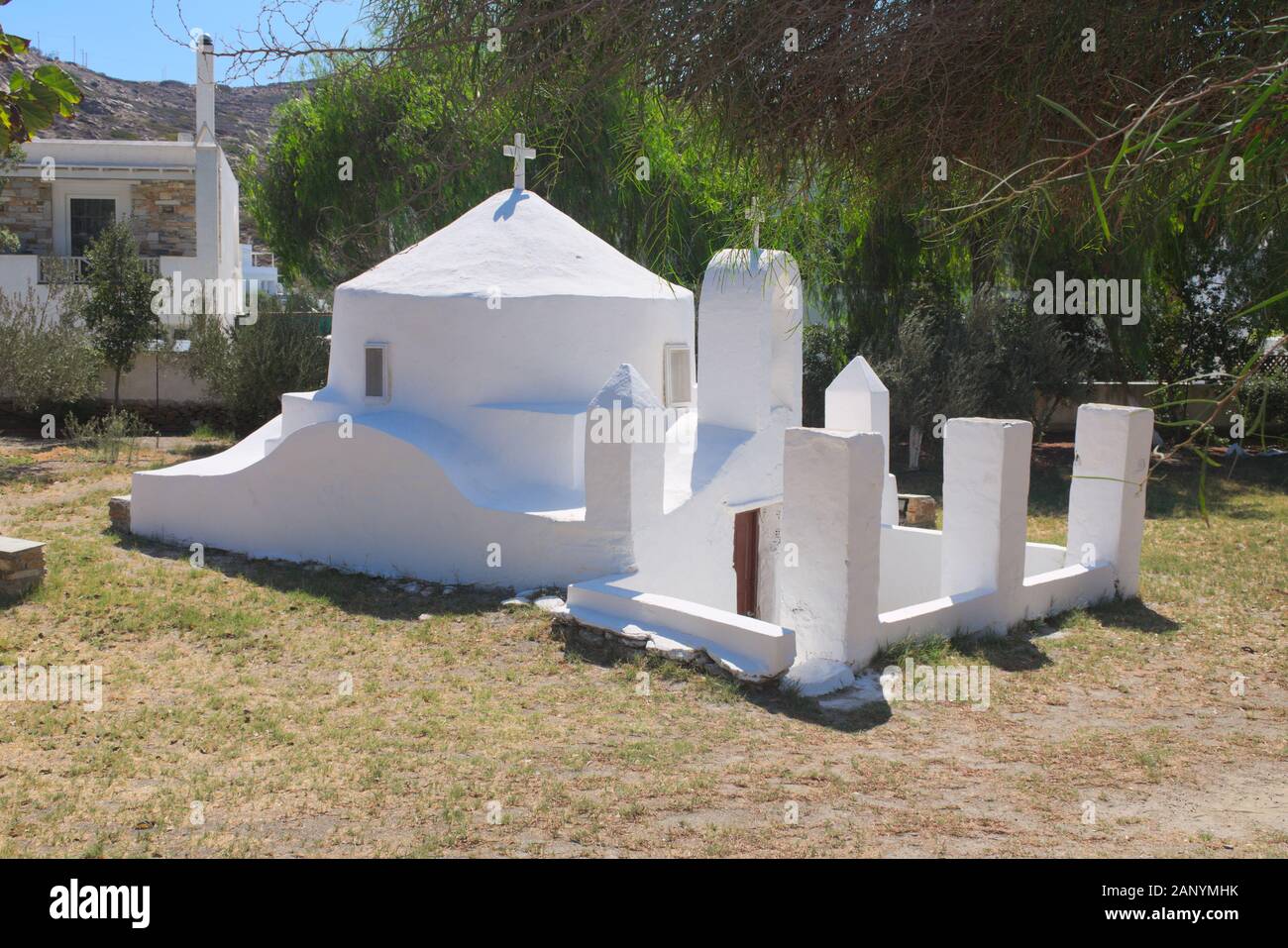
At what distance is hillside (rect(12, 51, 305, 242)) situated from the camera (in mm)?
50094

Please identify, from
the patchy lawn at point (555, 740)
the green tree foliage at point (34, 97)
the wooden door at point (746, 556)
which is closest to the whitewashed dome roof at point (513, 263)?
the wooden door at point (746, 556)

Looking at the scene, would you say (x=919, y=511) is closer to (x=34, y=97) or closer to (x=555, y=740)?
(x=555, y=740)

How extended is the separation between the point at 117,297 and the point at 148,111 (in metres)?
45.6

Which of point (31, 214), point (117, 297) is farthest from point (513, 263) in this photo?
point (31, 214)

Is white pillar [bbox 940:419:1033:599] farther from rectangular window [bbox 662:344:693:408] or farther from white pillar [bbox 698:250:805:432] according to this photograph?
rectangular window [bbox 662:344:693:408]

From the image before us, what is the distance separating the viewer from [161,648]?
8625 millimetres

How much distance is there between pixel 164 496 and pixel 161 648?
4.09 metres

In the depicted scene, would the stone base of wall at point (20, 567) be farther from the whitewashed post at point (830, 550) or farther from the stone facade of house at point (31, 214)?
the stone facade of house at point (31, 214)

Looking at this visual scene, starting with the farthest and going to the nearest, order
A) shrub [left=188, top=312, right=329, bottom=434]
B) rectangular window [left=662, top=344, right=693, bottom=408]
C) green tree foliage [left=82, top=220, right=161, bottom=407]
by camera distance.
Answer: shrub [left=188, top=312, right=329, bottom=434]
green tree foliage [left=82, top=220, right=161, bottom=407]
rectangular window [left=662, top=344, right=693, bottom=408]

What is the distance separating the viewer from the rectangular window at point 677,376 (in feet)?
39.6

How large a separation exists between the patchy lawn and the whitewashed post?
63 cm

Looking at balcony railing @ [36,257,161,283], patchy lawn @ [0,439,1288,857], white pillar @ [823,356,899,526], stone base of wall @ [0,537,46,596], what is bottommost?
patchy lawn @ [0,439,1288,857]

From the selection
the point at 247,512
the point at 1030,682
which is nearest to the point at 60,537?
the point at 247,512

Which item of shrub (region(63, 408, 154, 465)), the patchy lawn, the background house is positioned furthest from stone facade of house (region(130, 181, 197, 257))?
the patchy lawn
